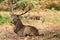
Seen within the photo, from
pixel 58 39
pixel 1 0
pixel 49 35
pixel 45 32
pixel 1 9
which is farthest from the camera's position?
pixel 1 9

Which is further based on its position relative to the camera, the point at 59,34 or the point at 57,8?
the point at 57,8

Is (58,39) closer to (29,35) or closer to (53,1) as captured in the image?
(29,35)

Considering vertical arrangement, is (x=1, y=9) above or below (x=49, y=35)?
below

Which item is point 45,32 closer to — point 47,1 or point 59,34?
point 59,34

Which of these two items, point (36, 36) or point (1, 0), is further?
point (1, 0)

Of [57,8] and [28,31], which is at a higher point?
[28,31]

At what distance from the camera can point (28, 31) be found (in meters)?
9.15

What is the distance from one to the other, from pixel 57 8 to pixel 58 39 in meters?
12.0

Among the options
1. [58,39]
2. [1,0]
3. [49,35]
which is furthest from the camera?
[1,0]

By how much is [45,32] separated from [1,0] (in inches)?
203

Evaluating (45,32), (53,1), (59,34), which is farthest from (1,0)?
(53,1)

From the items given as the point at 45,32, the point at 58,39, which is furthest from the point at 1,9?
the point at 58,39

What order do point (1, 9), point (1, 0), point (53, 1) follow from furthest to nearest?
point (53, 1), point (1, 9), point (1, 0)

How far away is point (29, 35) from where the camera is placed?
929 cm
